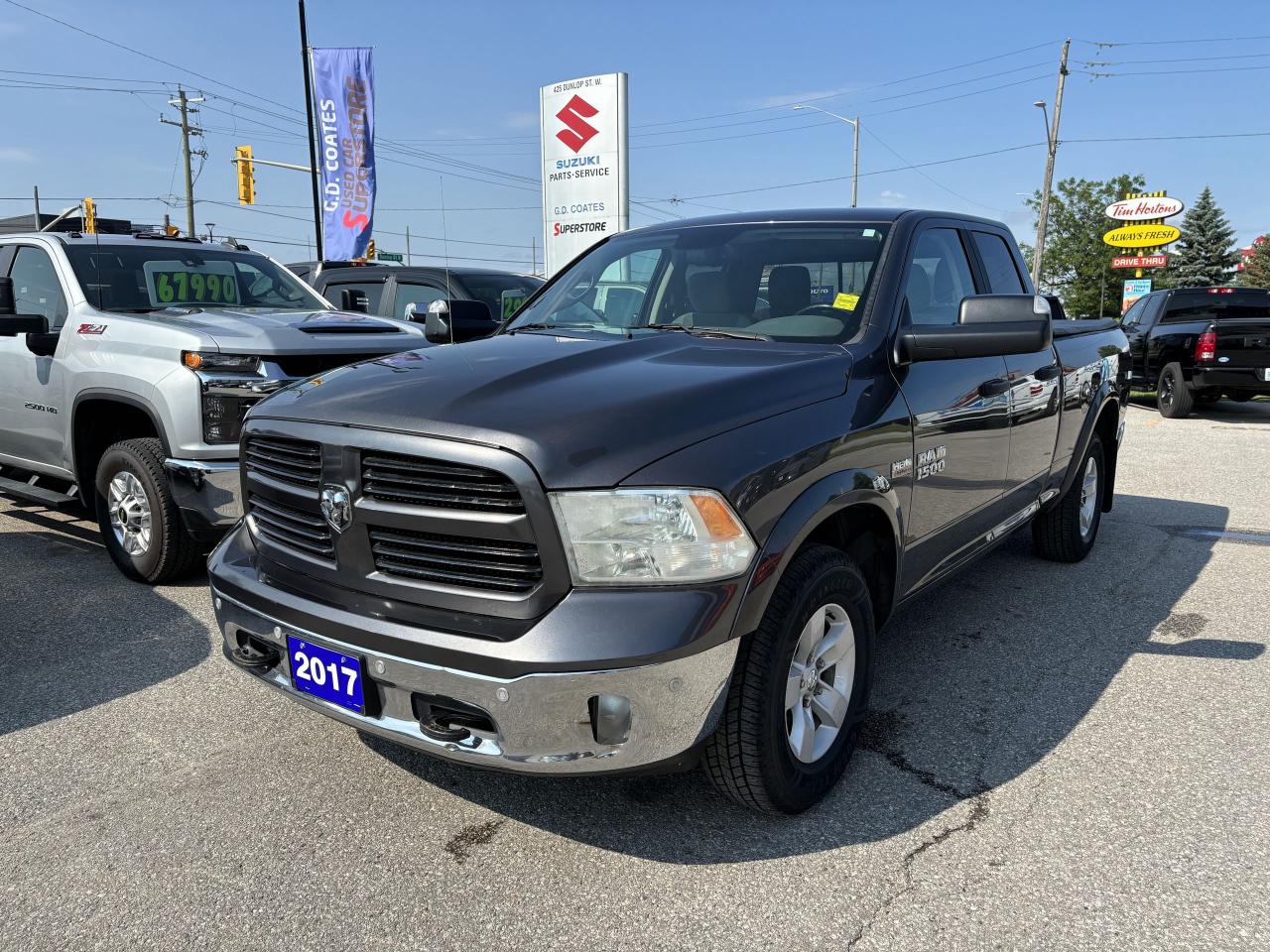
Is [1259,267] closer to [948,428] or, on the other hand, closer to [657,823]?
[948,428]

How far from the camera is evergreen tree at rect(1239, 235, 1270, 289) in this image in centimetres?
6144

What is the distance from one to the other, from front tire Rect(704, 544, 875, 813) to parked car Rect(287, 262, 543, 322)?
6363 millimetres

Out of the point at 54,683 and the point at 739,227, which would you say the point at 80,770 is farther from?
the point at 739,227

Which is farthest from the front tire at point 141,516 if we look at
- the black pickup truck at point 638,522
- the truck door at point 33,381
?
the black pickup truck at point 638,522

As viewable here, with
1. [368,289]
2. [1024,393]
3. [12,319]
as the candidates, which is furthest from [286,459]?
[368,289]

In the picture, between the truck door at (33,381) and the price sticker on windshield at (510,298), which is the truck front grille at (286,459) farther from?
the price sticker on windshield at (510,298)

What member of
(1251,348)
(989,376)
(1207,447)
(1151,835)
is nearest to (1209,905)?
(1151,835)

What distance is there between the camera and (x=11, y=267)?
19.3 feet

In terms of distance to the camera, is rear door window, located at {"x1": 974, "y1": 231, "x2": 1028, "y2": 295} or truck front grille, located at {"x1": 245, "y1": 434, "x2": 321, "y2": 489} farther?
rear door window, located at {"x1": 974, "y1": 231, "x2": 1028, "y2": 295}

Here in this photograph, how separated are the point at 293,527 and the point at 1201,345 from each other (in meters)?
13.1

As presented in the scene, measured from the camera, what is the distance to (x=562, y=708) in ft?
7.28

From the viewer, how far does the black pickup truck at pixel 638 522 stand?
224cm

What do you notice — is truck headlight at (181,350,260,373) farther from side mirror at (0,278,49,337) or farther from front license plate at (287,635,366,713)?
front license plate at (287,635,366,713)

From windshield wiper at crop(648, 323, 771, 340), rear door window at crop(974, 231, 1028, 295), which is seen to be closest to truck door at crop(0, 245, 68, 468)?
windshield wiper at crop(648, 323, 771, 340)
